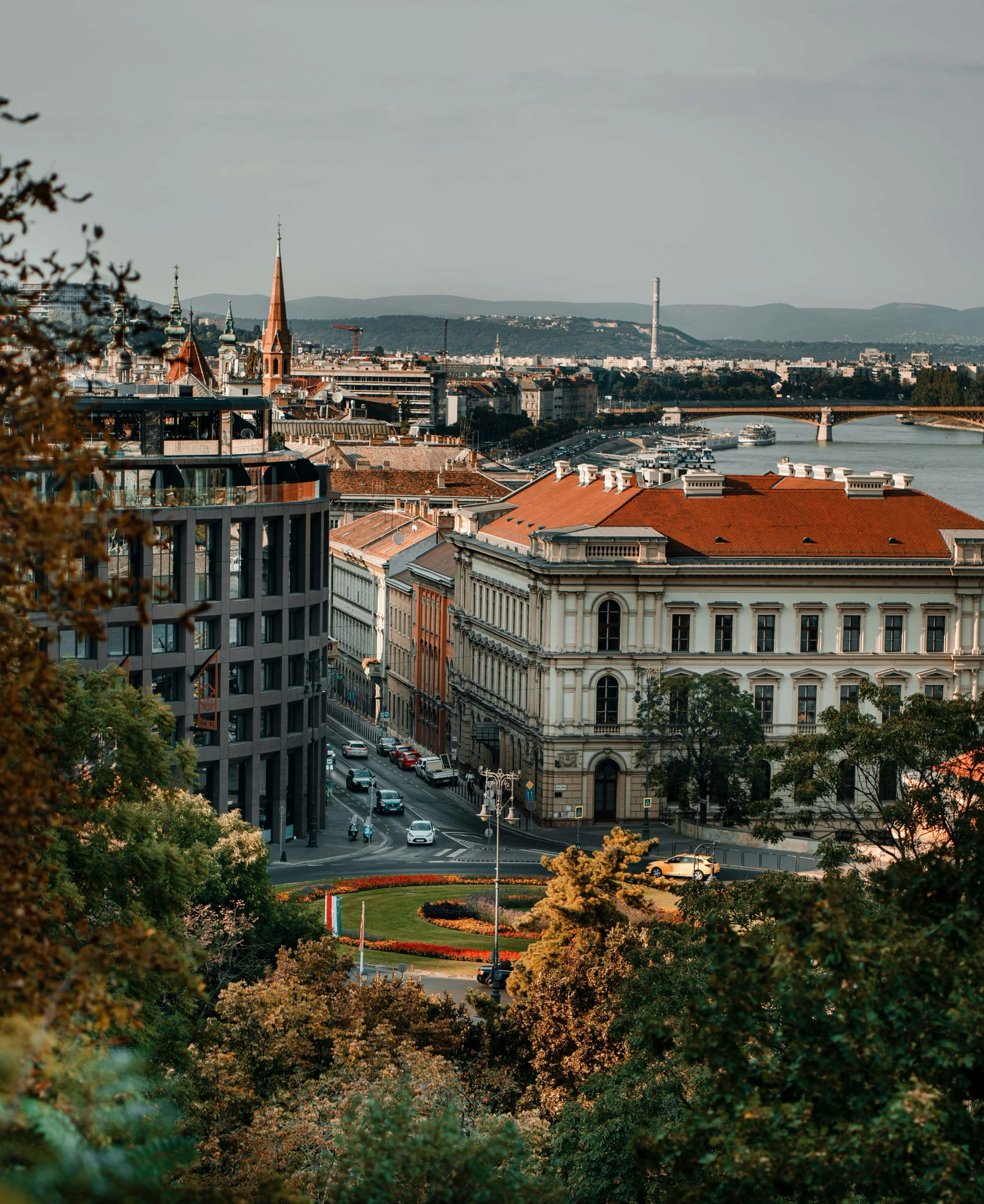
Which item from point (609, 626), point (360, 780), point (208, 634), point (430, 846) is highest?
point (208, 634)

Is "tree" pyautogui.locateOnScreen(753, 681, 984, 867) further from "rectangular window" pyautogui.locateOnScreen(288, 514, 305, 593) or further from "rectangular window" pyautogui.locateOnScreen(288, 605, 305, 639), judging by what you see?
"rectangular window" pyautogui.locateOnScreen(288, 514, 305, 593)

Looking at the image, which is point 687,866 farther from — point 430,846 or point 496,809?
point 430,846

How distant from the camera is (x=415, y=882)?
76938 mm

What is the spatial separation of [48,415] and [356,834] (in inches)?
2880

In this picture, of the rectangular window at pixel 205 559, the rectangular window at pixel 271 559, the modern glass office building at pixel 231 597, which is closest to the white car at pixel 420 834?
the modern glass office building at pixel 231 597

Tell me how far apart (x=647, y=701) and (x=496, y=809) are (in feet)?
51.8

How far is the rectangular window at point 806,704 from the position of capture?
91.9 metres

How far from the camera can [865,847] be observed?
75.4 meters

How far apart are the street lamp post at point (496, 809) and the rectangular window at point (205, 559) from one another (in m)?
13.5

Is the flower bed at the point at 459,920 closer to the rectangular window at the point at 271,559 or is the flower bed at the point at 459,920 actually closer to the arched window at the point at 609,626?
the rectangular window at the point at 271,559

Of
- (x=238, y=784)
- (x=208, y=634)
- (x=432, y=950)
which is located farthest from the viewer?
(x=238, y=784)

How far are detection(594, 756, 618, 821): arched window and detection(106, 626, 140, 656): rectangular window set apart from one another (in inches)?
974

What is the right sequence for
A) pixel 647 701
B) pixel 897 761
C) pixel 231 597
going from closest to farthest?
pixel 897 761
pixel 231 597
pixel 647 701

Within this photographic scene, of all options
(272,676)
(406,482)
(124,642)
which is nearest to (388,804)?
(272,676)
